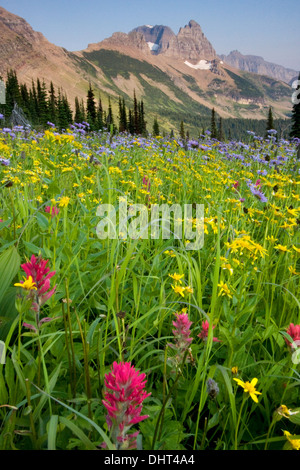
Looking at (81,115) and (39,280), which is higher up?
(81,115)

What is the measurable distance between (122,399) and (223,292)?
2.94ft

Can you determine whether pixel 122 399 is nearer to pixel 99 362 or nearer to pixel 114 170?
pixel 99 362

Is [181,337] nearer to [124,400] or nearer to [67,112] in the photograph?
[124,400]

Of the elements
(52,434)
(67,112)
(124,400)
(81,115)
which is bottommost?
(52,434)

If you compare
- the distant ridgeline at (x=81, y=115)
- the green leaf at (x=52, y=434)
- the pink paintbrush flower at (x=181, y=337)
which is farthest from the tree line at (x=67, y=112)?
the green leaf at (x=52, y=434)

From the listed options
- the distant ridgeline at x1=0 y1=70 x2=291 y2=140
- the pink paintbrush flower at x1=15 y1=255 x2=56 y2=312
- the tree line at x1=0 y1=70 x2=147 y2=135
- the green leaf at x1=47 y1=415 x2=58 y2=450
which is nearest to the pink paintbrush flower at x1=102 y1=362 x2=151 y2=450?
the green leaf at x1=47 y1=415 x2=58 y2=450

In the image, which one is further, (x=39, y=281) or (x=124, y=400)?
(x=39, y=281)

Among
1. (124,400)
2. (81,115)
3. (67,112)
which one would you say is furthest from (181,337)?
(67,112)

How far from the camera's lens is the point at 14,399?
100cm

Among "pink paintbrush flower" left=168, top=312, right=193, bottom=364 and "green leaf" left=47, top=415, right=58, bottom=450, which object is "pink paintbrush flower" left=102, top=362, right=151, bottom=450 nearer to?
"green leaf" left=47, top=415, right=58, bottom=450

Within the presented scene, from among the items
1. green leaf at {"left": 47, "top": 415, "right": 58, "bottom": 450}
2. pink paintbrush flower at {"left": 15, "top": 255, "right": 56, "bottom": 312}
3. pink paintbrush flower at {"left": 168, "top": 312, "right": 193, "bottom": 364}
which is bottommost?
green leaf at {"left": 47, "top": 415, "right": 58, "bottom": 450}

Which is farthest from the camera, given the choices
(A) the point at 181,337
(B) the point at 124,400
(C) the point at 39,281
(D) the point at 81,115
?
(D) the point at 81,115

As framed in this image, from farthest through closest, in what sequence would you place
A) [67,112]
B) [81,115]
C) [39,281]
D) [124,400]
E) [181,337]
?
[67,112], [81,115], [181,337], [39,281], [124,400]
